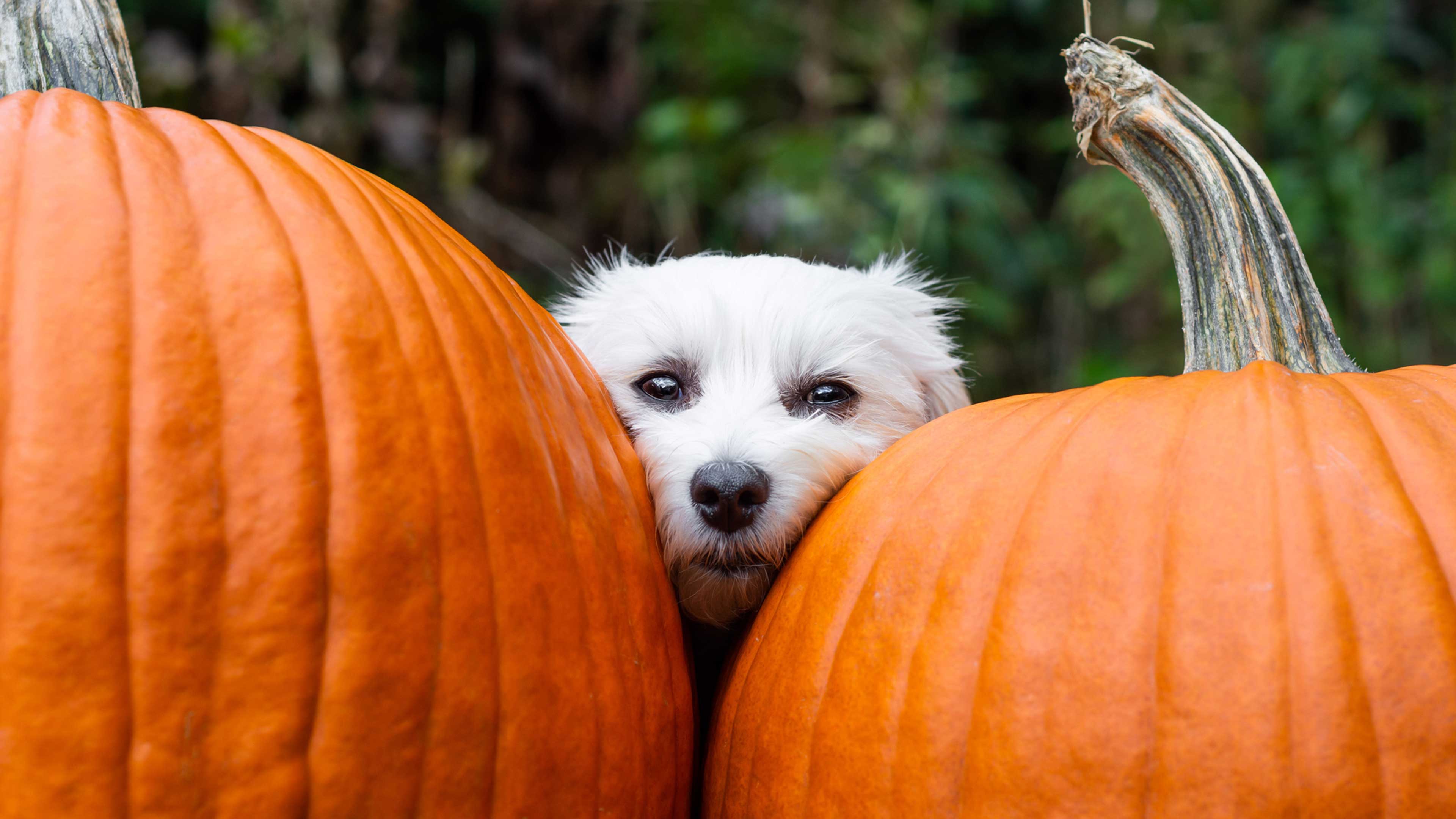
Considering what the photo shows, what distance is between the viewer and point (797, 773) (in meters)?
1.00

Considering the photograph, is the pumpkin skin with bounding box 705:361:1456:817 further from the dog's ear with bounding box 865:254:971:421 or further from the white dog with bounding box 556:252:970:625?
the dog's ear with bounding box 865:254:971:421

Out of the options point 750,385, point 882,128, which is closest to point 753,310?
point 750,385

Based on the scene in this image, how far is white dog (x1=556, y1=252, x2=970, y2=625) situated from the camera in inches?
50.4

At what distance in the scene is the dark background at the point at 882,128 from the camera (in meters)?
3.70

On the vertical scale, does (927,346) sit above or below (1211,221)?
below

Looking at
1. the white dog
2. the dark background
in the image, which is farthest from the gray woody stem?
the dark background

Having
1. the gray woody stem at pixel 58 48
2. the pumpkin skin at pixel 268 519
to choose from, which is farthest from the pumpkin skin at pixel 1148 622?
the gray woody stem at pixel 58 48

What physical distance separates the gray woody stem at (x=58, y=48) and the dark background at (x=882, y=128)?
2.61 metres

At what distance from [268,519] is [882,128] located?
10.9 feet

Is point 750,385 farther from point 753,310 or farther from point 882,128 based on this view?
point 882,128

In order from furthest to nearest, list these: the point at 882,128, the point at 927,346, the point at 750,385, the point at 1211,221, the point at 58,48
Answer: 1. the point at 882,128
2. the point at 927,346
3. the point at 750,385
4. the point at 1211,221
5. the point at 58,48

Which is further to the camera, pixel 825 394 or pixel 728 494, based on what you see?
pixel 825 394

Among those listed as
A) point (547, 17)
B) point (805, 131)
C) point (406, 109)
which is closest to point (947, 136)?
point (805, 131)

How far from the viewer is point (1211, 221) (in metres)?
1.20
